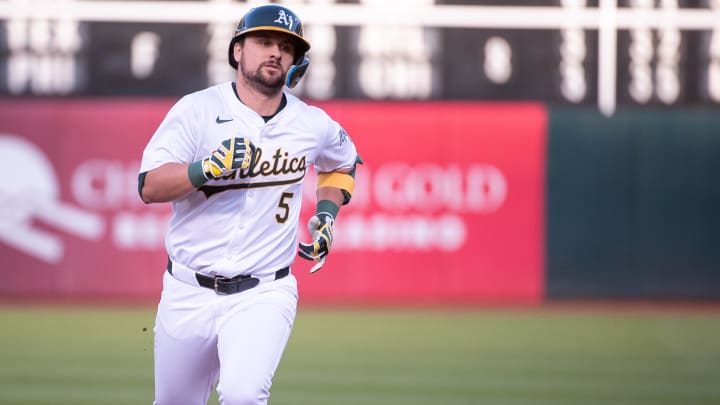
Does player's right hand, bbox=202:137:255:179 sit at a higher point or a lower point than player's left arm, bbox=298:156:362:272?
higher

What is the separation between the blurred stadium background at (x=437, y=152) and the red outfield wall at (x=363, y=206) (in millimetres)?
19

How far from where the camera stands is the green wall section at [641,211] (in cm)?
1144

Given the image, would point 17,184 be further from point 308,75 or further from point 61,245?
point 308,75

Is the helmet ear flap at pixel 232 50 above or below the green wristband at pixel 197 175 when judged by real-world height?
above

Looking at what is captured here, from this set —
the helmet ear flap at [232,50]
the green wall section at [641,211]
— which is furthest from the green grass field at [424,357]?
the helmet ear flap at [232,50]

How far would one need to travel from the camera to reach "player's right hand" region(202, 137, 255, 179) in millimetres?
3723

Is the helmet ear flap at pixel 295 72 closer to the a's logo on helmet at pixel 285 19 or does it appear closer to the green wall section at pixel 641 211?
the a's logo on helmet at pixel 285 19

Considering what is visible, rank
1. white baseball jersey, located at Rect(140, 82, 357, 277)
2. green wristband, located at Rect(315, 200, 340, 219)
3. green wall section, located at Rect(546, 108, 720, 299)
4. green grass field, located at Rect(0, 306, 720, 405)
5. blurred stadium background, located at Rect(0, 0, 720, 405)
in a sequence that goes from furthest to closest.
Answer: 1. green wall section, located at Rect(546, 108, 720, 299)
2. blurred stadium background, located at Rect(0, 0, 720, 405)
3. green grass field, located at Rect(0, 306, 720, 405)
4. green wristband, located at Rect(315, 200, 340, 219)
5. white baseball jersey, located at Rect(140, 82, 357, 277)

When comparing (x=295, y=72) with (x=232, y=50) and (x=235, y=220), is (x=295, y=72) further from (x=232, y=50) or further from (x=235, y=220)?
(x=235, y=220)

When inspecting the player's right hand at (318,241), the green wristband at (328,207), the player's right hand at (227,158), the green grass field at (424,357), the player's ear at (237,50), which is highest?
the player's ear at (237,50)

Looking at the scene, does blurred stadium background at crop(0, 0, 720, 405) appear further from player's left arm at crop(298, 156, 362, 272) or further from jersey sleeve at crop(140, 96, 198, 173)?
jersey sleeve at crop(140, 96, 198, 173)

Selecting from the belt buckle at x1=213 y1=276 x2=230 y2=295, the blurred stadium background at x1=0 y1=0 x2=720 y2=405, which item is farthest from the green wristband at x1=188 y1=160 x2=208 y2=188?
the blurred stadium background at x1=0 y1=0 x2=720 y2=405

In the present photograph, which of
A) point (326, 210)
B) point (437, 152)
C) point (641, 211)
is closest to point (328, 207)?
point (326, 210)

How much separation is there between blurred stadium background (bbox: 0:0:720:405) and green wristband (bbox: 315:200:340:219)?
580 centimetres
